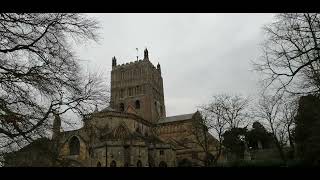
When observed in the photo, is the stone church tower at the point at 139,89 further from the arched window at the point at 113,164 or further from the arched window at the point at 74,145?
the arched window at the point at 113,164

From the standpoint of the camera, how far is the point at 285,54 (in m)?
13.7

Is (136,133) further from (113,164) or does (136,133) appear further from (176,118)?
(176,118)

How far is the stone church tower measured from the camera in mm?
73831

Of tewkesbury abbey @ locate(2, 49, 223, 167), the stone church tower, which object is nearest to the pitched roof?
tewkesbury abbey @ locate(2, 49, 223, 167)

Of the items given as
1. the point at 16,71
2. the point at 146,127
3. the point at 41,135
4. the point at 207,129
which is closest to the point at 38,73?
the point at 16,71

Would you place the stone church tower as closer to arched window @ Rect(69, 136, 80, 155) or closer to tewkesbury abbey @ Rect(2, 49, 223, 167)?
tewkesbury abbey @ Rect(2, 49, 223, 167)

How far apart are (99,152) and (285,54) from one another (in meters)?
35.0

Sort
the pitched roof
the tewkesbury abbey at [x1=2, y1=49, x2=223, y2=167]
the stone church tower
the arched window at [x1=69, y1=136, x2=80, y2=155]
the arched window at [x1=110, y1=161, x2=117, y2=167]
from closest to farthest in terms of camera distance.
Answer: the arched window at [x1=110, y1=161, x2=117, y2=167] → the tewkesbury abbey at [x1=2, y1=49, x2=223, y2=167] → the arched window at [x1=69, y1=136, x2=80, y2=155] → the pitched roof → the stone church tower

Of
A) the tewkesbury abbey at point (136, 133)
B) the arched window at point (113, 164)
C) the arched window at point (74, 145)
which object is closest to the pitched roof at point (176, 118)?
the tewkesbury abbey at point (136, 133)

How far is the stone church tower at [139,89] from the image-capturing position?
7383 cm

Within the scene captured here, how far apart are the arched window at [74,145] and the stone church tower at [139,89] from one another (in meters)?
23.5

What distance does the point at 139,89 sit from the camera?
250 feet

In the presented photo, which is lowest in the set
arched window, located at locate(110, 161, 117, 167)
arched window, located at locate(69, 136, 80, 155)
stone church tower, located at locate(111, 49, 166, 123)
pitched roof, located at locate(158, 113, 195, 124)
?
arched window, located at locate(110, 161, 117, 167)
